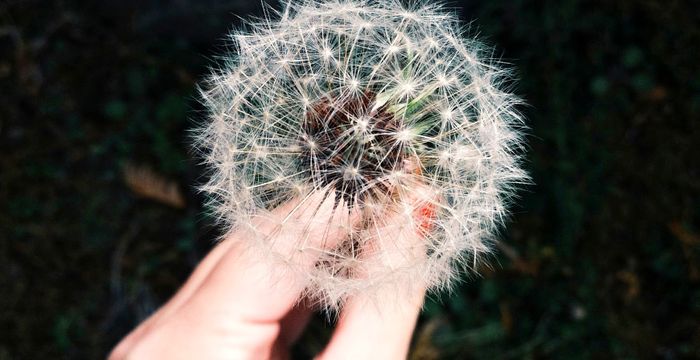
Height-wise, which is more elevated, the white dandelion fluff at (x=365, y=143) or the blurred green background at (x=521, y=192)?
the white dandelion fluff at (x=365, y=143)

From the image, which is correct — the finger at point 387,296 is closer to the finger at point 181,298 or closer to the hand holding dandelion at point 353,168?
the hand holding dandelion at point 353,168

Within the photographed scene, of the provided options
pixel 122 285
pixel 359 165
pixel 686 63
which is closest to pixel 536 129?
pixel 686 63

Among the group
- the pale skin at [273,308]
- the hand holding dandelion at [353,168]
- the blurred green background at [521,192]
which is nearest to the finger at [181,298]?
the pale skin at [273,308]

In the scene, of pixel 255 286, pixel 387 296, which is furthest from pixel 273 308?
pixel 387 296

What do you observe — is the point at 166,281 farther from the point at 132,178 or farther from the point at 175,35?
the point at 175,35

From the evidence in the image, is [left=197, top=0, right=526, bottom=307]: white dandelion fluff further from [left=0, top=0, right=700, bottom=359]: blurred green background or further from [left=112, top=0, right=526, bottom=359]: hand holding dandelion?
[left=0, top=0, right=700, bottom=359]: blurred green background

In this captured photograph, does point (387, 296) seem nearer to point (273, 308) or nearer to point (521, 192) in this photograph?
point (273, 308)

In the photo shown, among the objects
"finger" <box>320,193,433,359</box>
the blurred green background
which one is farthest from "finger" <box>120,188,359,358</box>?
the blurred green background
